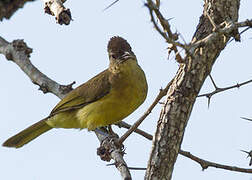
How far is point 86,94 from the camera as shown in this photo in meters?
6.82

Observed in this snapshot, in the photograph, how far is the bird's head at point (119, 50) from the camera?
6578 mm

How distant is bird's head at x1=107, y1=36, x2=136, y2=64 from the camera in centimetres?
658

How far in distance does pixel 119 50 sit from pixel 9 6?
14.9ft

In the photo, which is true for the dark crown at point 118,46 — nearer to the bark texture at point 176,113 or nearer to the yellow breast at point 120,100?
the yellow breast at point 120,100

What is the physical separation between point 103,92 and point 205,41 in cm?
370

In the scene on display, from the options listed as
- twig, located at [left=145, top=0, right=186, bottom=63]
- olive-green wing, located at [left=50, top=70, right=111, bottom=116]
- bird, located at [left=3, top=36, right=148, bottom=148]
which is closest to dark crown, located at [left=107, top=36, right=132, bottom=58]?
bird, located at [left=3, top=36, right=148, bottom=148]

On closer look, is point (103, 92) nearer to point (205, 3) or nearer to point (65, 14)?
point (65, 14)

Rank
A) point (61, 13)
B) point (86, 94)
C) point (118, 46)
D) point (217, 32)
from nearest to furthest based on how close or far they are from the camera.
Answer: point (217, 32) → point (61, 13) → point (118, 46) → point (86, 94)

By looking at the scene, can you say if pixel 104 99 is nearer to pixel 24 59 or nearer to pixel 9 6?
pixel 24 59

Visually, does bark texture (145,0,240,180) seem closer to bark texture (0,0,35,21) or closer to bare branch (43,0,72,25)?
Answer: bare branch (43,0,72,25)

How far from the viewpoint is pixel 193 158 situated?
4.38 metres

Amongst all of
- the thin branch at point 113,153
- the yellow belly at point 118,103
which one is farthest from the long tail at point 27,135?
the thin branch at point 113,153

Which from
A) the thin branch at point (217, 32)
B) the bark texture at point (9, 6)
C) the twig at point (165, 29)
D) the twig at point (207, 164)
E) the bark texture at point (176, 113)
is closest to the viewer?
the bark texture at point (9, 6)

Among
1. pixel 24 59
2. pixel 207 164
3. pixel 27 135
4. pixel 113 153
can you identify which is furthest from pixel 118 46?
pixel 207 164
